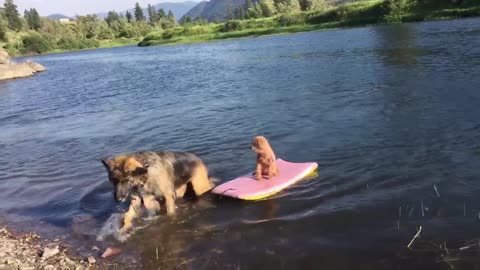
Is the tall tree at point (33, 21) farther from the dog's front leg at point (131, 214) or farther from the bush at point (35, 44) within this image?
the dog's front leg at point (131, 214)

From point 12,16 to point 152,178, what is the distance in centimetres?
18876

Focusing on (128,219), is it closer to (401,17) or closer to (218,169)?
(218,169)

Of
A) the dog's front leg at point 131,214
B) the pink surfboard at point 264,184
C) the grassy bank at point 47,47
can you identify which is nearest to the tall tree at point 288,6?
the grassy bank at point 47,47

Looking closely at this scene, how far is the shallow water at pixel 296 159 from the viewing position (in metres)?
8.80

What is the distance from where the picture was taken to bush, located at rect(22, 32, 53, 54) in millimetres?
140500

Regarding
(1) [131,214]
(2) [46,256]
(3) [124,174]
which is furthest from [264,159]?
(2) [46,256]

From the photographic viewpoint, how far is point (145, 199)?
9305mm

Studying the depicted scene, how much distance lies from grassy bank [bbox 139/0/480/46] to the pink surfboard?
61319 mm

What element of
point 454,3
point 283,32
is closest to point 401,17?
point 454,3

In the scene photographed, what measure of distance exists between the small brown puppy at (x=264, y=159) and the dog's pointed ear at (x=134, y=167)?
11.3 feet

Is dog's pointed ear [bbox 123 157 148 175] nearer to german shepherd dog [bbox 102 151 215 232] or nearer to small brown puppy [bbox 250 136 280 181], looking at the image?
german shepherd dog [bbox 102 151 215 232]

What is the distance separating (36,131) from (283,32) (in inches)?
3065

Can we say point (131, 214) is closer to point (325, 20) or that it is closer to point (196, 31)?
point (325, 20)

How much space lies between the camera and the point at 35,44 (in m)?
140
